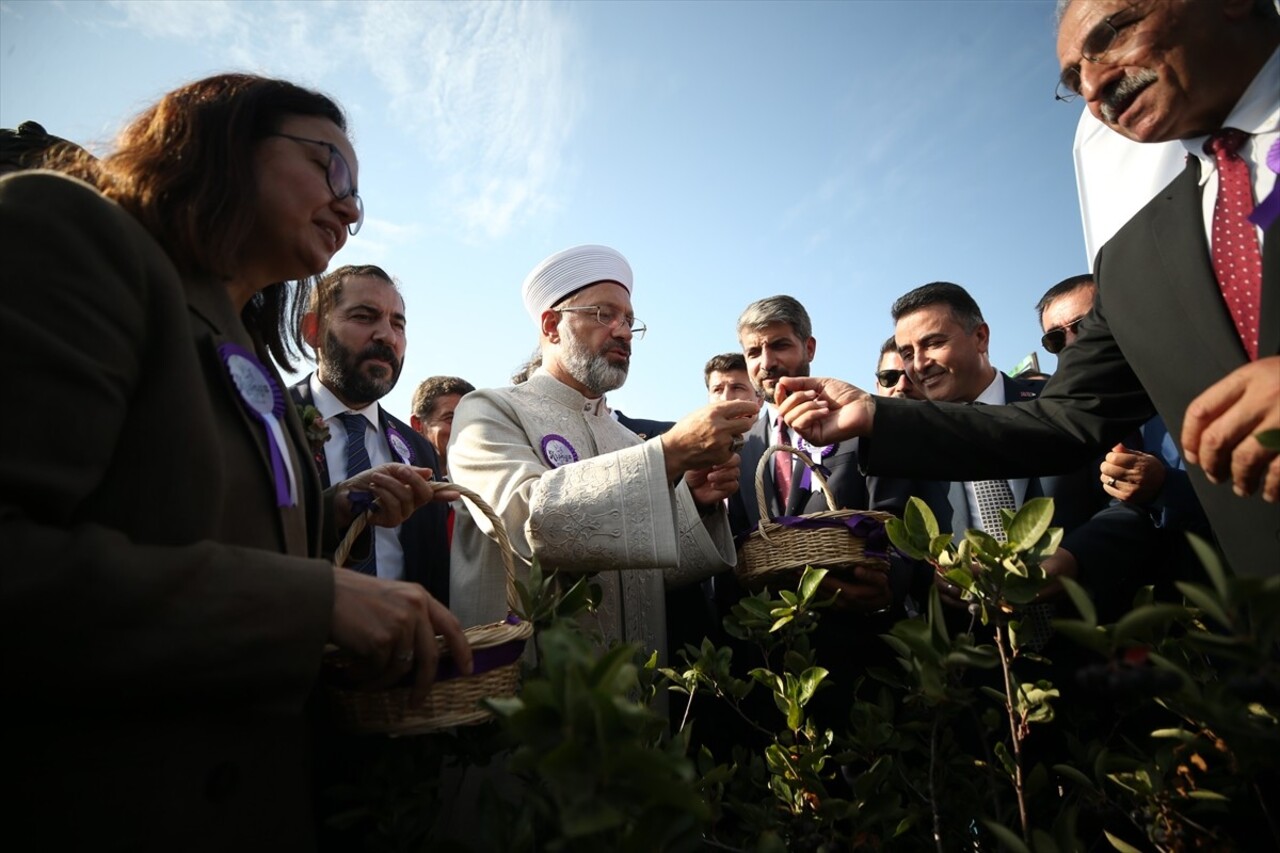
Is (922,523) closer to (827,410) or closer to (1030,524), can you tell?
(1030,524)

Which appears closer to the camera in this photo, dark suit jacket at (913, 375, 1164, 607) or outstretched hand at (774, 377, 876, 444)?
outstretched hand at (774, 377, 876, 444)

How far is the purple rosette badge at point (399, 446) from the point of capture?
13.9 feet

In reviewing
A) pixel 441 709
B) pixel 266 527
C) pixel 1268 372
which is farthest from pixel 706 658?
pixel 1268 372

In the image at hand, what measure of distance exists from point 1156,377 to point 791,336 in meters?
3.33

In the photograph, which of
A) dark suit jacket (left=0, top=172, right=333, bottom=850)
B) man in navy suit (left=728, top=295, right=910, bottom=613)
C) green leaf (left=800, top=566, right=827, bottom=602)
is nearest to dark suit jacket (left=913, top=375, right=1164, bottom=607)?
man in navy suit (left=728, top=295, right=910, bottom=613)

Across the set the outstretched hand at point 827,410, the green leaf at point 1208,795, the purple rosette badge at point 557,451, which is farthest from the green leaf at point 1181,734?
the purple rosette badge at point 557,451

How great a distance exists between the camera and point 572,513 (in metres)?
2.49

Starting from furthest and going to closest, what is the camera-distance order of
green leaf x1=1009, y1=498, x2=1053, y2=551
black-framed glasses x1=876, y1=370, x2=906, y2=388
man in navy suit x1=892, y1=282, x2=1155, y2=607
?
1. black-framed glasses x1=876, y1=370, x2=906, y2=388
2. man in navy suit x1=892, y1=282, x2=1155, y2=607
3. green leaf x1=1009, y1=498, x2=1053, y2=551

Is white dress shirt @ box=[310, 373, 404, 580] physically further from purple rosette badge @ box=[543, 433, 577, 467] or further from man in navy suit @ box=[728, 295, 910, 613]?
man in navy suit @ box=[728, 295, 910, 613]

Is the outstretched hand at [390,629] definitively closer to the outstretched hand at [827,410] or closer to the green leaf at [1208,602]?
the green leaf at [1208,602]

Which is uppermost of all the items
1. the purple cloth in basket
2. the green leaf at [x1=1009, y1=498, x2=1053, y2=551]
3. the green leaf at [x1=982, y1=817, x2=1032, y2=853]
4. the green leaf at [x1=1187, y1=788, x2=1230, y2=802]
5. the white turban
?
the white turban

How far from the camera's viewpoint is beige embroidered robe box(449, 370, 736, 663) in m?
2.46

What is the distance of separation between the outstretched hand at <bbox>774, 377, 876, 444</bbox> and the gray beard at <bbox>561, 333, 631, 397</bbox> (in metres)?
1.40

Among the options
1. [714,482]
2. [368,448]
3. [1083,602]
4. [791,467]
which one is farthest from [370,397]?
[1083,602]
